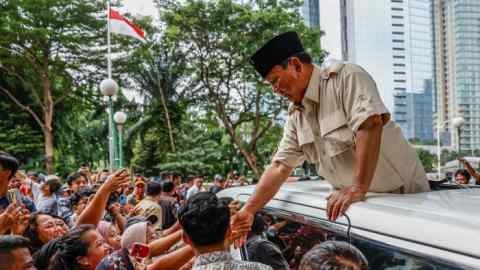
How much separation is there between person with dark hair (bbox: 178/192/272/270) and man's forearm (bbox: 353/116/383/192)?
521mm

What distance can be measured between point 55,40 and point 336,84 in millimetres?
19970

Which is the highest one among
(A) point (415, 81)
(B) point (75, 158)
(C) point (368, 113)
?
(A) point (415, 81)

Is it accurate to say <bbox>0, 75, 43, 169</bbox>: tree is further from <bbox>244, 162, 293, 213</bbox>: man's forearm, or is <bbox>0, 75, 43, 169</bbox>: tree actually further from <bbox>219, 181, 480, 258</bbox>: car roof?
<bbox>219, 181, 480, 258</bbox>: car roof

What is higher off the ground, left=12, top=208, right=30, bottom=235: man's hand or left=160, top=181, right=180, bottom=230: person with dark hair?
left=12, top=208, right=30, bottom=235: man's hand

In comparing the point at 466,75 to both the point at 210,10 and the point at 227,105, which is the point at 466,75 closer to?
the point at 227,105

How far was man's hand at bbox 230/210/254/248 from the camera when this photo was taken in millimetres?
2037

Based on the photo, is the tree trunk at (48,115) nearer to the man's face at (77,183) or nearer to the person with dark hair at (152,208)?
the man's face at (77,183)

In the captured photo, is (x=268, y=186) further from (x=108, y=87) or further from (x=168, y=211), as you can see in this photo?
(x=108, y=87)

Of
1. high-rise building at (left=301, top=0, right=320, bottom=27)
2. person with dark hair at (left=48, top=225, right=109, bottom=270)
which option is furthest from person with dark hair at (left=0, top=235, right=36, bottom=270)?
high-rise building at (left=301, top=0, right=320, bottom=27)

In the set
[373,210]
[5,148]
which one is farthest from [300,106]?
[5,148]

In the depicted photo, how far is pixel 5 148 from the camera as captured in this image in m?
21.5

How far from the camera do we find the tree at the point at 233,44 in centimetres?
1731

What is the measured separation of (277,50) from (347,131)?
0.50 meters

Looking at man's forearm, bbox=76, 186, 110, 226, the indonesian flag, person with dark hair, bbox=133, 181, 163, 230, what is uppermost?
the indonesian flag
